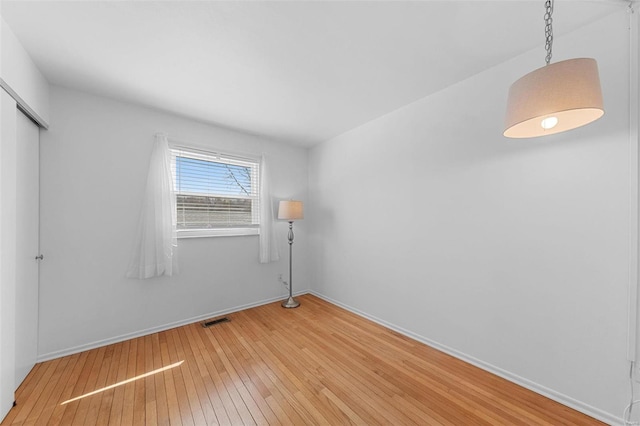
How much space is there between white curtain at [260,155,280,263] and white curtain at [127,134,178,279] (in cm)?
111

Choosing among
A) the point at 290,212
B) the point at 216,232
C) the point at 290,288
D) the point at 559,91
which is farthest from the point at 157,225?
the point at 559,91

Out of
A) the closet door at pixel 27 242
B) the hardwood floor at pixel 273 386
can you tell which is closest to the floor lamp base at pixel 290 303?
the hardwood floor at pixel 273 386

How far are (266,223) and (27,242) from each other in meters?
2.25

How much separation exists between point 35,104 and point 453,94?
142 inches

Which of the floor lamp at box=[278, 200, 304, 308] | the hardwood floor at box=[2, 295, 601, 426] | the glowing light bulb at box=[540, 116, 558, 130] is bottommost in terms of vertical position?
the hardwood floor at box=[2, 295, 601, 426]

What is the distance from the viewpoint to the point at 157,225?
2.68 m

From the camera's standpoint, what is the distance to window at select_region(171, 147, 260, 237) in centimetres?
300

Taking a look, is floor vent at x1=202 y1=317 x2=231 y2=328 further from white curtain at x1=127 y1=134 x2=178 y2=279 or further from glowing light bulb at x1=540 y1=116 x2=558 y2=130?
glowing light bulb at x1=540 y1=116 x2=558 y2=130

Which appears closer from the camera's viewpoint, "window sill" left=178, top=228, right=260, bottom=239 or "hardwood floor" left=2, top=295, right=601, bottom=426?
"hardwood floor" left=2, top=295, right=601, bottom=426

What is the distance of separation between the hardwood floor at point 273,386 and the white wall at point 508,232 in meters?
0.29

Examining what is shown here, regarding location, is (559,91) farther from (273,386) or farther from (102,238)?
(102,238)

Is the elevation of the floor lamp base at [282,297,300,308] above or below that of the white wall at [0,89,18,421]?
below

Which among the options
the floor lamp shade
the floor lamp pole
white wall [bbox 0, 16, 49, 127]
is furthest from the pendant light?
the floor lamp pole

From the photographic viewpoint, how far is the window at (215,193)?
300 cm
